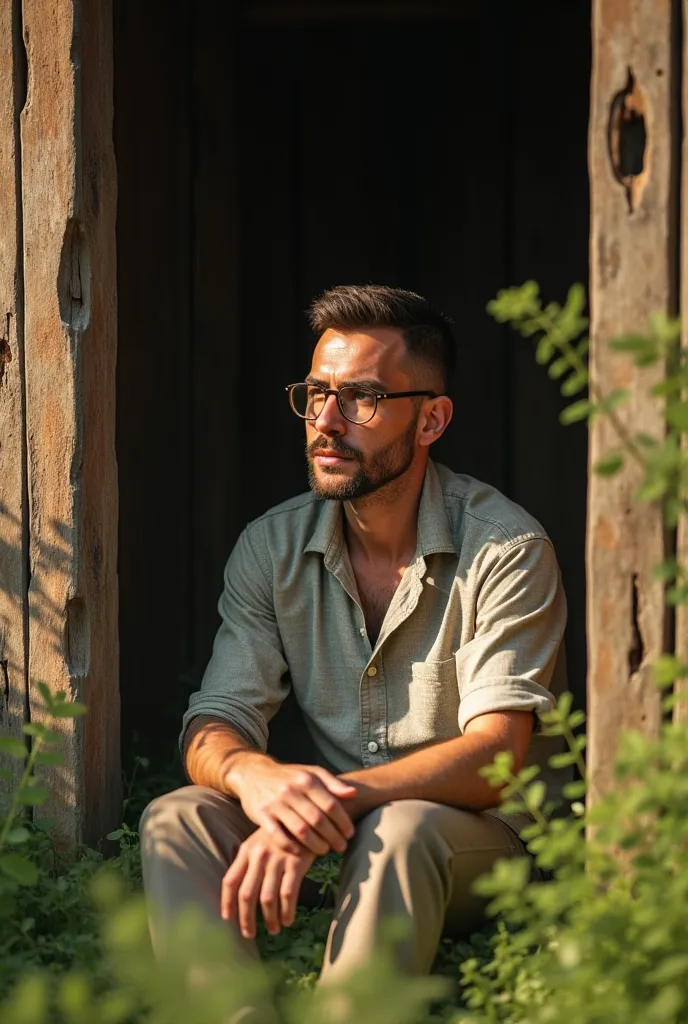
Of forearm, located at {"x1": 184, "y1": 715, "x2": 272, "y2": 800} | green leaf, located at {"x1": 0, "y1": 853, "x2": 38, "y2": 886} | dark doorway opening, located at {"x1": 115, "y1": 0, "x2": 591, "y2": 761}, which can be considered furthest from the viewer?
dark doorway opening, located at {"x1": 115, "y1": 0, "x2": 591, "y2": 761}

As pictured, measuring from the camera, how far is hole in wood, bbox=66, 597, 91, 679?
310 cm

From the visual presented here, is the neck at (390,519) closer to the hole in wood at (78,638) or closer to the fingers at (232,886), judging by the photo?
the hole in wood at (78,638)

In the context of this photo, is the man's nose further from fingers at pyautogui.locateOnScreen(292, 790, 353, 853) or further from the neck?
fingers at pyautogui.locateOnScreen(292, 790, 353, 853)

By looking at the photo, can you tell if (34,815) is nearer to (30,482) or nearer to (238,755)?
(238,755)

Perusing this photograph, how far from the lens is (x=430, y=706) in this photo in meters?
3.14

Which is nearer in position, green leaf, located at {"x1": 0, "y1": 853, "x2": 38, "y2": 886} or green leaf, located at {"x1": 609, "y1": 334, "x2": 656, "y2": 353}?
green leaf, located at {"x1": 609, "y1": 334, "x2": 656, "y2": 353}

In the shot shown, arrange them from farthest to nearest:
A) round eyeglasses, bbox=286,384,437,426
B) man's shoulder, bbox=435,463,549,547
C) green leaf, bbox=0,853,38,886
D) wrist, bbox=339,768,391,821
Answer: round eyeglasses, bbox=286,384,437,426
man's shoulder, bbox=435,463,549,547
wrist, bbox=339,768,391,821
green leaf, bbox=0,853,38,886

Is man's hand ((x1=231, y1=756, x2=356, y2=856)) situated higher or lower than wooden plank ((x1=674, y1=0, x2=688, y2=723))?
lower

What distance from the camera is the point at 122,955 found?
1.63 metres

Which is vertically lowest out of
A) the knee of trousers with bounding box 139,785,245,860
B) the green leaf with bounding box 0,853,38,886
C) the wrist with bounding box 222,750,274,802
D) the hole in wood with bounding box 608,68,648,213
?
the knee of trousers with bounding box 139,785,245,860

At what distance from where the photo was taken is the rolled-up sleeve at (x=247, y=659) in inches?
123

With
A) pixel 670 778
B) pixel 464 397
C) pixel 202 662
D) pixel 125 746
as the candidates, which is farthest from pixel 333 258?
pixel 670 778

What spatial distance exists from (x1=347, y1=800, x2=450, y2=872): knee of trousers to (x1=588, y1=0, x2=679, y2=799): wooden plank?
36 centimetres

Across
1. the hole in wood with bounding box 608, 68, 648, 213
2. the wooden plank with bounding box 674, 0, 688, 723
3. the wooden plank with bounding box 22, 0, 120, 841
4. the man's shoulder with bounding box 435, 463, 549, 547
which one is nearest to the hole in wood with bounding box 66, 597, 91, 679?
the wooden plank with bounding box 22, 0, 120, 841
